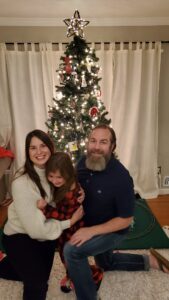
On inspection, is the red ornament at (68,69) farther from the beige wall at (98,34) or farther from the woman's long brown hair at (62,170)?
the woman's long brown hair at (62,170)

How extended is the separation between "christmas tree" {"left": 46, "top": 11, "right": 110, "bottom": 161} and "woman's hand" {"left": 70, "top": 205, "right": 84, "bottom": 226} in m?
1.14

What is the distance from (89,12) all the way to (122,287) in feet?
9.52

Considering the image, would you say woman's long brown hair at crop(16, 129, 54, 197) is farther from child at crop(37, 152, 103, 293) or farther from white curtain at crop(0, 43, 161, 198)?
white curtain at crop(0, 43, 161, 198)

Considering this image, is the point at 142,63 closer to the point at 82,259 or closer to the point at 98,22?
the point at 98,22

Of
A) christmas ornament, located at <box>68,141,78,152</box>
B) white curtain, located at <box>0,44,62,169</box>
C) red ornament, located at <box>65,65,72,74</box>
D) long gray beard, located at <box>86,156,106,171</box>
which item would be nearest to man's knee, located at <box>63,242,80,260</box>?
long gray beard, located at <box>86,156,106,171</box>

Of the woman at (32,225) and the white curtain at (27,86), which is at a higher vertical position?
the white curtain at (27,86)

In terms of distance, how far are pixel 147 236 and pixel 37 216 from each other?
1.53m

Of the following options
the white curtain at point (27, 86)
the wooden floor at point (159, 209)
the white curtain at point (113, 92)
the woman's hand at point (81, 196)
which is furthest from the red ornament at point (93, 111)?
the wooden floor at point (159, 209)

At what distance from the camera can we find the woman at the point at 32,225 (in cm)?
150

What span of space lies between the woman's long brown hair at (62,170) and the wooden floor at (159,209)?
1653 mm

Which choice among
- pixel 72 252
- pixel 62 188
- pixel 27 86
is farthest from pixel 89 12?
pixel 72 252

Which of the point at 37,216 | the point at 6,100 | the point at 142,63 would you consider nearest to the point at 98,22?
the point at 142,63

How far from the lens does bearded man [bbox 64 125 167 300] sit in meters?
1.55

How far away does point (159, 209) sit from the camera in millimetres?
3166
